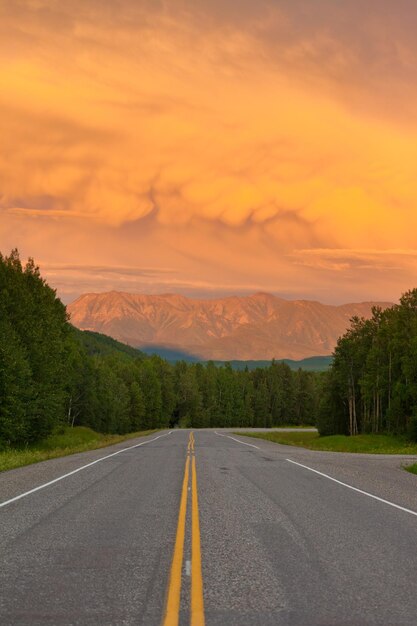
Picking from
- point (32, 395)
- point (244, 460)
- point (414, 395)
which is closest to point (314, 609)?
point (244, 460)

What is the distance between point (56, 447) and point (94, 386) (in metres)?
42.2

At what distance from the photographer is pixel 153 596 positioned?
692cm

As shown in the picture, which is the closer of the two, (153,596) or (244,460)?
(153,596)

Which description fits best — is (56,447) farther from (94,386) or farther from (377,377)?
(377,377)

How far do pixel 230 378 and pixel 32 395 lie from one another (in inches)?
5035

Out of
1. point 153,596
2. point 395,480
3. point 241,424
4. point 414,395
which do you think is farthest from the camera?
point 241,424

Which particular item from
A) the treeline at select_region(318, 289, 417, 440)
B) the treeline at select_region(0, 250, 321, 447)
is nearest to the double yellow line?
the treeline at select_region(0, 250, 321, 447)

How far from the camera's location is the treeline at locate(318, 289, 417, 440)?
69.9 metres

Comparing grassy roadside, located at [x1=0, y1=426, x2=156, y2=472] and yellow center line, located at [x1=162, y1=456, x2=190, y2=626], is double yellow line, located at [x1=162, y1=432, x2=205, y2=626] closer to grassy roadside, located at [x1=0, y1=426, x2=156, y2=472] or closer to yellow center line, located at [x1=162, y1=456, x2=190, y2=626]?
yellow center line, located at [x1=162, y1=456, x2=190, y2=626]

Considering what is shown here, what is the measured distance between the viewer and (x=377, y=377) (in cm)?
7931

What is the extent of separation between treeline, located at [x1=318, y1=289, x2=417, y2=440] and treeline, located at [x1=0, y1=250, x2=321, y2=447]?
3670 cm

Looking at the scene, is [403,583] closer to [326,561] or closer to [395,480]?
[326,561]

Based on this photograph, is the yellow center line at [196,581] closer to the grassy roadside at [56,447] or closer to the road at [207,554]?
the road at [207,554]

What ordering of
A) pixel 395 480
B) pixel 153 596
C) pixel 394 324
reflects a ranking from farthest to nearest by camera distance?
pixel 394 324 → pixel 395 480 → pixel 153 596
